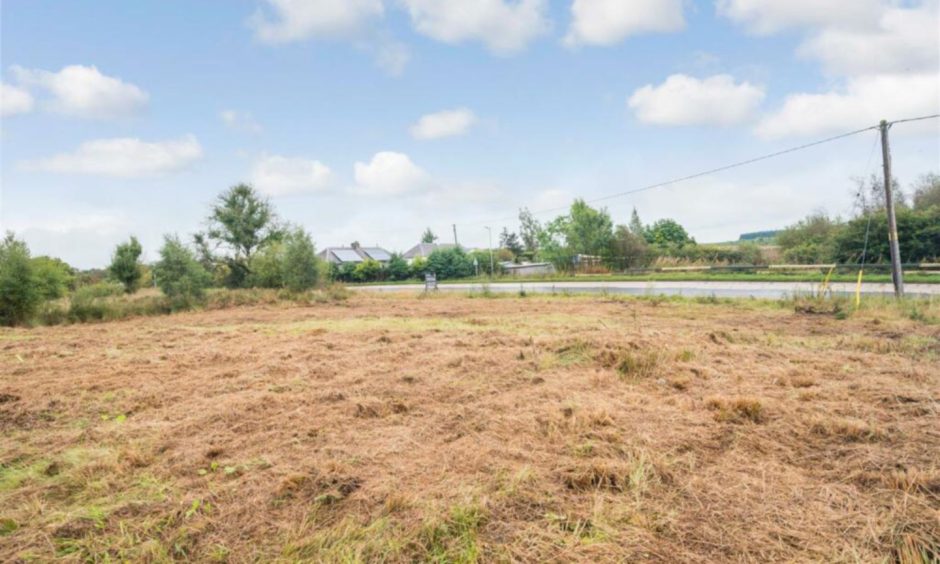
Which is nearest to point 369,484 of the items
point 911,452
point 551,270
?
point 911,452

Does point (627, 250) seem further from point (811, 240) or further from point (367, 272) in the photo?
point (367, 272)

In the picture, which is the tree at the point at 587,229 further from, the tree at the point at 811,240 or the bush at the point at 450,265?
the tree at the point at 811,240

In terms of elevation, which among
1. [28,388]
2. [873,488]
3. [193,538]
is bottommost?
[873,488]

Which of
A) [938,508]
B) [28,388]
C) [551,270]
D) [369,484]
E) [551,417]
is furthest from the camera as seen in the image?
[551,270]

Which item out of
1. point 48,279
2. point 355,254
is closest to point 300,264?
point 48,279

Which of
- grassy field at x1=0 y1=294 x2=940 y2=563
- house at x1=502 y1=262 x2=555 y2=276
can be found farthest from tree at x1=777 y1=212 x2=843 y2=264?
grassy field at x1=0 y1=294 x2=940 y2=563

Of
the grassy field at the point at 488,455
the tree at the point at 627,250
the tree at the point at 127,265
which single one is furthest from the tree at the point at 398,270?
the grassy field at the point at 488,455

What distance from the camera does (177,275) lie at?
15.6 meters

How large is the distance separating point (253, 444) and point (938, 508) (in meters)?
3.88

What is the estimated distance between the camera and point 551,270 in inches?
1293

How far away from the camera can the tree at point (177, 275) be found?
1542 cm

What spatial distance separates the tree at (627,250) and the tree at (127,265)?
86.5 ft

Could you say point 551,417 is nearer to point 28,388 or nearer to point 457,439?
point 457,439

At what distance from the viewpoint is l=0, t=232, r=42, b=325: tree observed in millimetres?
11828
